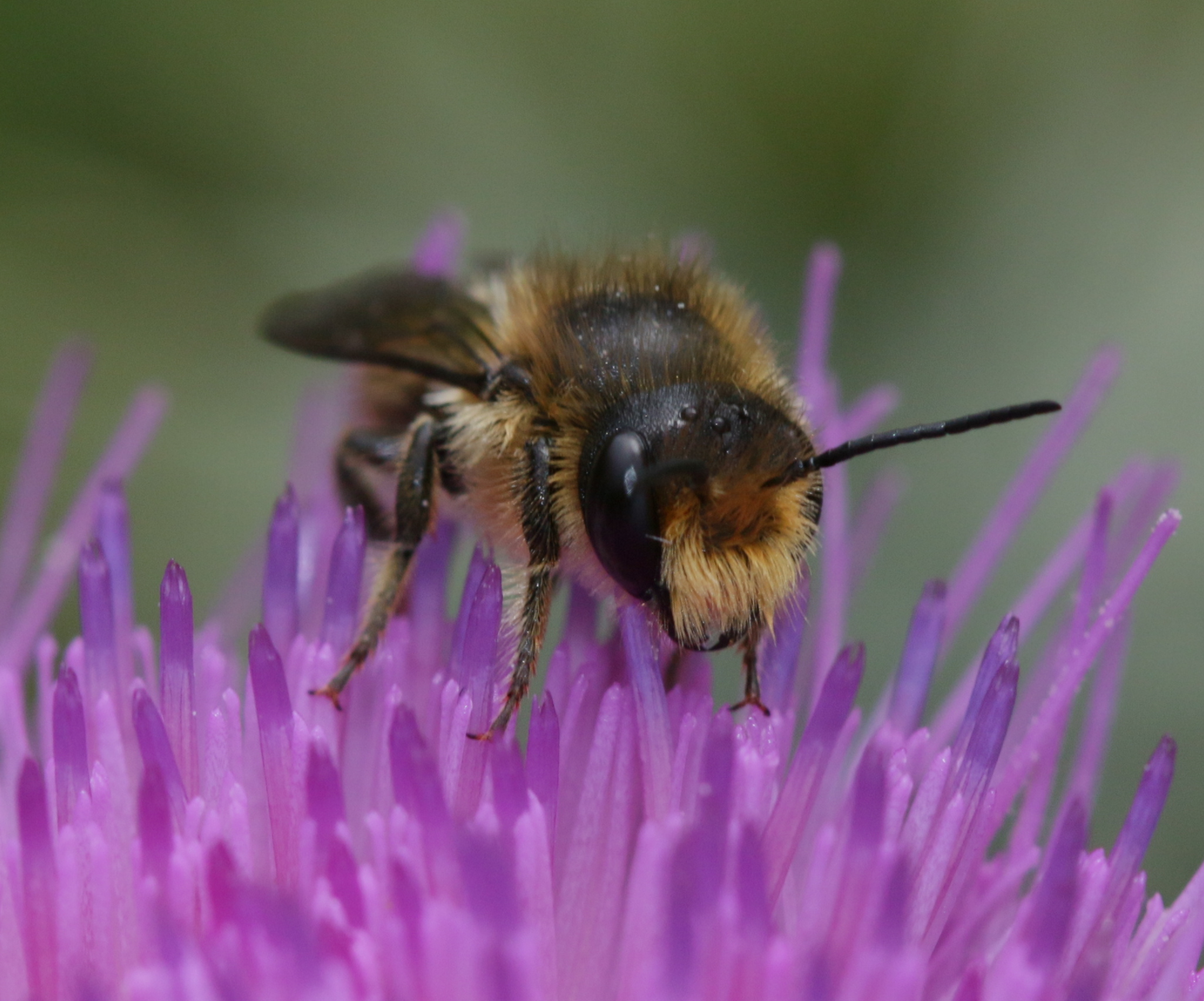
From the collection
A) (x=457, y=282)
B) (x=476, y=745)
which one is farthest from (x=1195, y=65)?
(x=476, y=745)

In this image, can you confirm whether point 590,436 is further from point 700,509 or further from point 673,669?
point 673,669

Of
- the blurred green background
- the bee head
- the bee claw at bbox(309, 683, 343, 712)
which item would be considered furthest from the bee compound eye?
the blurred green background

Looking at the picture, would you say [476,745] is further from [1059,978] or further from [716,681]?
[716,681]

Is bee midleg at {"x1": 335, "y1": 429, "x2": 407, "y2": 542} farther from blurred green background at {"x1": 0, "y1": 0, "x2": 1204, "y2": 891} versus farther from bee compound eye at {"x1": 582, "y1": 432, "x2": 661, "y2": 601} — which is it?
blurred green background at {"x1": 0, "y1": 0, "x2": 1204, "y2": 891}

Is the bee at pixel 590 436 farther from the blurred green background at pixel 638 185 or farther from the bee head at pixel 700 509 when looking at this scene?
the blurred green background at pixel 638 185

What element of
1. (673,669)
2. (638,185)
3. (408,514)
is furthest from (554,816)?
(638,185)

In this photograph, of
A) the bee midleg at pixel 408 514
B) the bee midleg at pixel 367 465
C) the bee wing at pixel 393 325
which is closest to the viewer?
the bee midleg at pixel 408 514

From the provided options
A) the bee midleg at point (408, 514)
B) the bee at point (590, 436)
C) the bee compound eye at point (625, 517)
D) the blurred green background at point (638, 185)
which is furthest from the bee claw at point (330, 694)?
the blurred green background at point (638, 185)

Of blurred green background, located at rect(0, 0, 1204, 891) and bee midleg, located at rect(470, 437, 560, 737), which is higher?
blurred green background, located at rect(0, 0, 1204, 891)
